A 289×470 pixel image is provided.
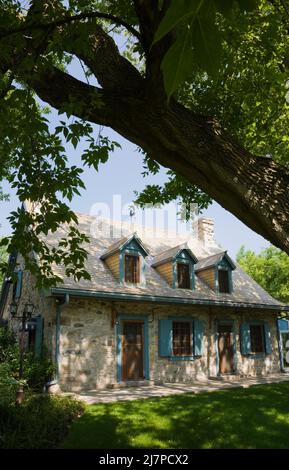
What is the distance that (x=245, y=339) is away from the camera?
Result: 15.6 metres

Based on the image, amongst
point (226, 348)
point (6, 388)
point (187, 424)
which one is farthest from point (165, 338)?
point (6, 388)

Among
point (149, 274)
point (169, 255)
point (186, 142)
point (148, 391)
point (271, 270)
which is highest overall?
point (271, 270)

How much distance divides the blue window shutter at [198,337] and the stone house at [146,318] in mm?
37

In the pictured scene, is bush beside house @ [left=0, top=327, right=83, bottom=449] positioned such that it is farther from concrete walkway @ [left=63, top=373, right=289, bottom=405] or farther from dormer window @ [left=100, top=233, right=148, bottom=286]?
dormer window @ [left=100, top=233, right=148, bottom=286]

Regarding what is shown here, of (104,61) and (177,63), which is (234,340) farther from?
(177,63)

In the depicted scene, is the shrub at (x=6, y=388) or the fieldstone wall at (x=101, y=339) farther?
→ the fieldstone wall at (x=101, y=339)

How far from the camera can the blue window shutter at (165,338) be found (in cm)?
1312

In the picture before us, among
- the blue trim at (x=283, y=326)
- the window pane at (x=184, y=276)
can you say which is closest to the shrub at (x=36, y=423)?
the window pane at (x=184, y=276)

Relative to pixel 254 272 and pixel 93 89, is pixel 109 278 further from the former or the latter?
pixel 254 272

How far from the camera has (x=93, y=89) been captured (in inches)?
126

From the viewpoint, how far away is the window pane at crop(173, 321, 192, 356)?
13.8 m

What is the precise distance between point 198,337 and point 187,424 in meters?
7.47

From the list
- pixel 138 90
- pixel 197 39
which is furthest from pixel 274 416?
pixel 197 39

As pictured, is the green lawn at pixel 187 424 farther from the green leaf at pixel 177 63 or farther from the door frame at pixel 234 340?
the green leaf at pixel 177 63
